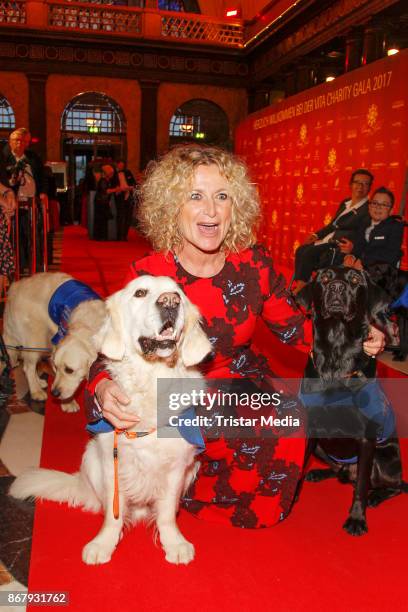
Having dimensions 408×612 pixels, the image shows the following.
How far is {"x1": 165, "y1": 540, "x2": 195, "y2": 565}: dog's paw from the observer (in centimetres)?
203

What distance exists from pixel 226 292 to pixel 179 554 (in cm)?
105

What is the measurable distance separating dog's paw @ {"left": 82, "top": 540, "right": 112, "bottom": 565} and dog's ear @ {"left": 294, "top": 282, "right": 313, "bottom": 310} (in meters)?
1.33

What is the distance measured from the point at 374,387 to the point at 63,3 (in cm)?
1808

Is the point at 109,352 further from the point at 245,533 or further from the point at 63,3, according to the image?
the point at 63,3

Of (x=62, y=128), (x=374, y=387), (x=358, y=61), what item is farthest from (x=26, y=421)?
(x=62, y=128)

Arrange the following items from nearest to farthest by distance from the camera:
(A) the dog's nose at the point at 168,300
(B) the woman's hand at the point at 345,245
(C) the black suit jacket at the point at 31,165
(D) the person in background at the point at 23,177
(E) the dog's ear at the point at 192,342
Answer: (A) the dog's nose at the point at 168,300 → (E) the dog's ear at the point at 192,342 → (B) the woman's hand at the point at 345,245 → (C) the black suit jacket at the point at 31,165 → (D) the person in background at the point at 23,177

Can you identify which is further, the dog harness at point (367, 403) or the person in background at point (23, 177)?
the person in background at point (23, 177)

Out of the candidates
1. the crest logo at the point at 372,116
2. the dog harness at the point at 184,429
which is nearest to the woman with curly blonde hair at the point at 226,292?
the dog harness at the point at 184,429

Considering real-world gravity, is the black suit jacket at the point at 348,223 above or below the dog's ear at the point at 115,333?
above

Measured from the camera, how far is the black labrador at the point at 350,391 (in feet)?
7.39

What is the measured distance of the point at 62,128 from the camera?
59.4ft

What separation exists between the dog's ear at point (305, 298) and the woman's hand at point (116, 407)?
1.01 m

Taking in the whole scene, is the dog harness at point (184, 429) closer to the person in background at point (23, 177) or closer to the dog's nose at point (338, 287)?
the dog's nose at point (338, 287)

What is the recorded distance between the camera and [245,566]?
2.04m
